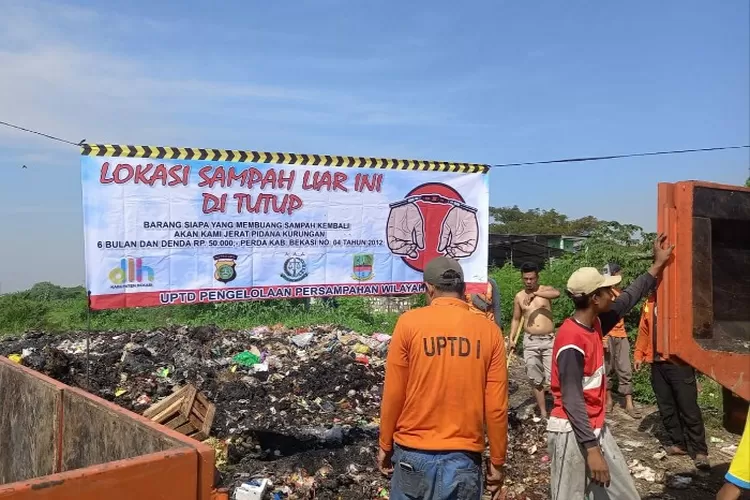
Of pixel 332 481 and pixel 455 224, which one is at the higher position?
pixel 455 224

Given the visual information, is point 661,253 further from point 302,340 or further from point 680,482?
point 302,340

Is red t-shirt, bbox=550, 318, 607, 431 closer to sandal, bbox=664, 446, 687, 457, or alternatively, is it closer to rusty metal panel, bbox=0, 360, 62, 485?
rusty metal panel, bbox=0, 360, 62, 485

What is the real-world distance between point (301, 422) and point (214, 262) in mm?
2620

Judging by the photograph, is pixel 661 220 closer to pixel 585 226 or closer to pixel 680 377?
pixel 680 377

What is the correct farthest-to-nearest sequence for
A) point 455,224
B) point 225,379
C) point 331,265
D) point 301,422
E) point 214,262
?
point 225,379, point 301,422, point 455,224, point 331,265, point 214,262

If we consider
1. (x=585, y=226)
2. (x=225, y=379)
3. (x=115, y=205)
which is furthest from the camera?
(x=585, y=226)

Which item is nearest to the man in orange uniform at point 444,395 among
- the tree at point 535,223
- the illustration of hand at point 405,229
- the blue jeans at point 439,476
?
the blue jeans at point 439,476

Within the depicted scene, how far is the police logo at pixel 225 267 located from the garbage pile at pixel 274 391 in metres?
A: 1.72

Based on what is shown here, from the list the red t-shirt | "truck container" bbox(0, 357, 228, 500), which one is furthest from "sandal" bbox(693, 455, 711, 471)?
"truck container" bbox(0, 357, 228, 500)

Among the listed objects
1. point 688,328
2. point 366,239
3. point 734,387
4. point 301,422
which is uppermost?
point 366,239

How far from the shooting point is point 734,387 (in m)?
2.73

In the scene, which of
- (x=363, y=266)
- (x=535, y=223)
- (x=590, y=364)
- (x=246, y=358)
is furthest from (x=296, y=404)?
(x=535, y=223)

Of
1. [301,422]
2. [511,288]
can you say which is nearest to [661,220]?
[301,422]

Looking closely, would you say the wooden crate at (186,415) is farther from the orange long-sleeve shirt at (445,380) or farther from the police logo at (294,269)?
the orange long-sleeve shirt at (445,380)
